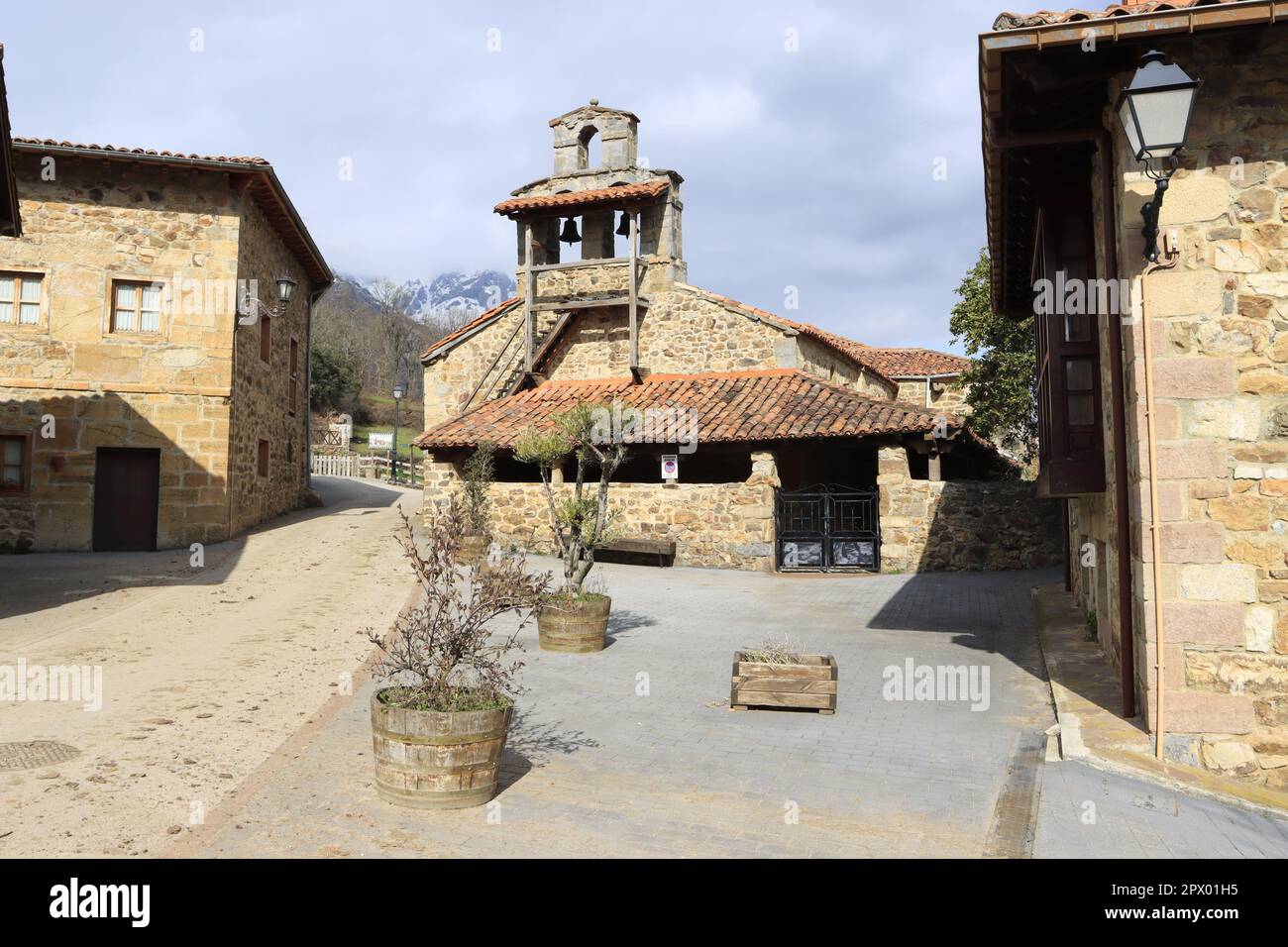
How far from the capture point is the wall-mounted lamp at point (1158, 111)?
5.33 metres

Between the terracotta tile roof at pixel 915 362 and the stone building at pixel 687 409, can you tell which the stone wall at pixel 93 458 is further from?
the terracotta tile roof at pixel 915 362

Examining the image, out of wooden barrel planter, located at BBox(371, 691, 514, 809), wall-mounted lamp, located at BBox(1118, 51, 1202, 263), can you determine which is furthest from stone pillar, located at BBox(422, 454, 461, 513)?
wall-mounted lamp, located at BBox(1118, 51, 1202, 263)

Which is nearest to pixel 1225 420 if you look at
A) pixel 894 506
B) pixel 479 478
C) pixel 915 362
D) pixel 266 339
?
pixel 894 506

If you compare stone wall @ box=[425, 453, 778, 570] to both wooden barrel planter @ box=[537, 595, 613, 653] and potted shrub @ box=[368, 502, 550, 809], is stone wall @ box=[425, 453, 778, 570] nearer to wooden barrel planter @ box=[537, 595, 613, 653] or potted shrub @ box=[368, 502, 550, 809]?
wooden barrel planter @ box=[537, 595, 613, 653]

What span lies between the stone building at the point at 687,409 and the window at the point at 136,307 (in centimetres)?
563

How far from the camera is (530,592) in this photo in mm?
6191

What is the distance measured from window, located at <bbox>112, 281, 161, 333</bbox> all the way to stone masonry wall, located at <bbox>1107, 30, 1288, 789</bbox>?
15.3m

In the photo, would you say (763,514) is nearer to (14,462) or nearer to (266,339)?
(266,339)

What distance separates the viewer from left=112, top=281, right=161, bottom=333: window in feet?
50.6

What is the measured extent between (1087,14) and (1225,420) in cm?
278

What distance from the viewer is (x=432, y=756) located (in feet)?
16.0

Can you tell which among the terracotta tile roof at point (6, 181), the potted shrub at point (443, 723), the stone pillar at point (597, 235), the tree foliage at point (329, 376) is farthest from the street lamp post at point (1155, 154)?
the tree foliage at point (329, 376)
